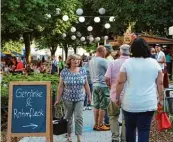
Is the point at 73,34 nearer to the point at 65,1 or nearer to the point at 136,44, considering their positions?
the point at 65,1

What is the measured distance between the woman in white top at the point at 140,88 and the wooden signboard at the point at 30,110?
1.61m

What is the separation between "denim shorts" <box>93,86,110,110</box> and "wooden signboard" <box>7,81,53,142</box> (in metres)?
2.16

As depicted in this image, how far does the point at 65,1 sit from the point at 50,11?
2.23 meters

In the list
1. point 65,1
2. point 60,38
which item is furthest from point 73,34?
point 65,1

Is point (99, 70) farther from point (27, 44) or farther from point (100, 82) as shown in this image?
point (27, 44)

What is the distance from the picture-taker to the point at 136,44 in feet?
19.5

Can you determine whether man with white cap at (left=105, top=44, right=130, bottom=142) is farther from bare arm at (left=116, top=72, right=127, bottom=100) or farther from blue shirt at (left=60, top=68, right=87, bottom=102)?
bare arm at (left=116, top=72, right=127, bottom=100)

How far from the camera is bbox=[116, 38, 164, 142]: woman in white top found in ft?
19.2

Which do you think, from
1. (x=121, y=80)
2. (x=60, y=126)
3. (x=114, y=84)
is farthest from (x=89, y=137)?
(x=121, y=80)

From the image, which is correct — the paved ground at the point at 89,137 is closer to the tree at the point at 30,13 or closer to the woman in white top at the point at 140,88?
the woman in white top at the point at 140,88

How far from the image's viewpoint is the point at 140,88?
5852 mm

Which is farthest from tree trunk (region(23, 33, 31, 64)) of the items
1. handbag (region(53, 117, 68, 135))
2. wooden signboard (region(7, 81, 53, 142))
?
wooden signboard (region(7, 81, 53, 142))

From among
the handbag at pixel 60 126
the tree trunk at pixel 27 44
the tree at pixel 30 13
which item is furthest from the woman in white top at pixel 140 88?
the tree trunk at pixel 27 44

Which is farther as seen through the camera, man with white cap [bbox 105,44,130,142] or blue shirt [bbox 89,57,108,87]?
blue shirt [bbox 89,57,108,87]
